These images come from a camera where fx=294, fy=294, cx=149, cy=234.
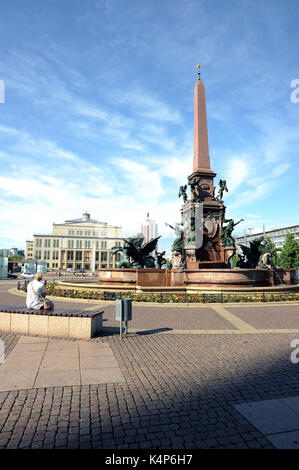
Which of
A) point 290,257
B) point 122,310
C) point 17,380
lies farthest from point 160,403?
point 290,257

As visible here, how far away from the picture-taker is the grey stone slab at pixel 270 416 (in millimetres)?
3948

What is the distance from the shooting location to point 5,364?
6.32 meters

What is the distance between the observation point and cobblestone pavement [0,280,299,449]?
368 cm

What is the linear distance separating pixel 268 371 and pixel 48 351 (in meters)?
5.15

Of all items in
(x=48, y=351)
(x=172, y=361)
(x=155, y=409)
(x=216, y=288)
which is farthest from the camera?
(x=216, y=288)

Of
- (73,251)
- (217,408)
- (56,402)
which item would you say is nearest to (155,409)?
(217,408)

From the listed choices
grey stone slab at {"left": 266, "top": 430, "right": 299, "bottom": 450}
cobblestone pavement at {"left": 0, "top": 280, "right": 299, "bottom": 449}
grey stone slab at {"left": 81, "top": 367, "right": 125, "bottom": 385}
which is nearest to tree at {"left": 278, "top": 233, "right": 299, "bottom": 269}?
cobblestone pavement at {"left": 0, "top": 280, "right": 299, "bottom": 449}

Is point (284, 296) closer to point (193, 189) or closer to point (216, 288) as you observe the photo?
point (216, 288)

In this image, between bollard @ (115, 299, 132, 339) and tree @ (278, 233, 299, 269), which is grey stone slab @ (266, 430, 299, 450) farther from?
tree @ (278, 233, 299, 269)

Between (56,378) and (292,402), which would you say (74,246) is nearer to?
(56,378)

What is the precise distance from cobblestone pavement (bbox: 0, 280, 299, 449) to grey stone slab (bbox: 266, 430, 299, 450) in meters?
0.12

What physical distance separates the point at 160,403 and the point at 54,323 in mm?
5167

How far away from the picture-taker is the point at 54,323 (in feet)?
29.1

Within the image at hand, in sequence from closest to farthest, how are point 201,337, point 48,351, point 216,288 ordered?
point 48,351 → point 201,337 → point 216,288
